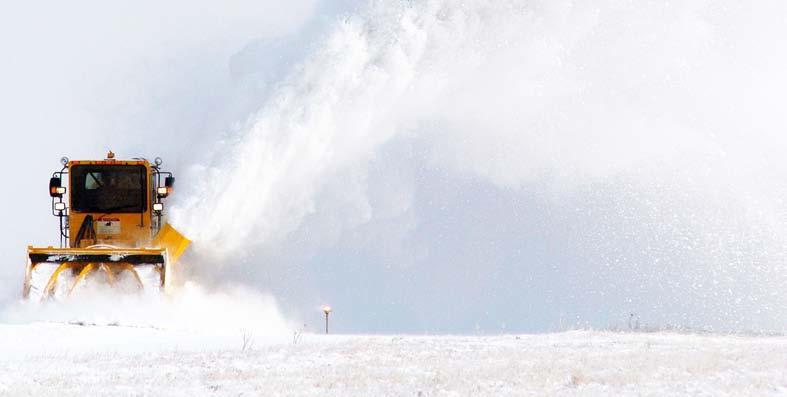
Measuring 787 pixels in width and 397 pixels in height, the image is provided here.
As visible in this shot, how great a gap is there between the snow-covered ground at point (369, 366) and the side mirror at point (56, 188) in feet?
12.9

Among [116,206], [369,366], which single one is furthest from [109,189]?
[369,366]

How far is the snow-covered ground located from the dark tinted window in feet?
15.2

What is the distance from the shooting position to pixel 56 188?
2198 cm

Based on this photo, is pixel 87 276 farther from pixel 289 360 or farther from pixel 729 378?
pixel 729 378

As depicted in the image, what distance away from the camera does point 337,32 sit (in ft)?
85.1

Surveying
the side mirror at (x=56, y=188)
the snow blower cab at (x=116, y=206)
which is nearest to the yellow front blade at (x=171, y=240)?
the snow blower cab at (x=116, y=206)

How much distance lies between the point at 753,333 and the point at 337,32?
12.8 metres

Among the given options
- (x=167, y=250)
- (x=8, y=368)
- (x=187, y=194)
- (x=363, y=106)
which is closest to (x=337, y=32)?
(x=363, y=106)

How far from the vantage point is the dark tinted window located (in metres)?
23.2

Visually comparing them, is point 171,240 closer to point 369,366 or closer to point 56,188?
point 56,188

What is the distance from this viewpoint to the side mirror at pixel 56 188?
862 inches

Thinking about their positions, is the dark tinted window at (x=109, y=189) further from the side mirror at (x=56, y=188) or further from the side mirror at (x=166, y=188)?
the side mirror at (x=56, y=188)

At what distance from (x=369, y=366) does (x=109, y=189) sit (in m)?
11.9

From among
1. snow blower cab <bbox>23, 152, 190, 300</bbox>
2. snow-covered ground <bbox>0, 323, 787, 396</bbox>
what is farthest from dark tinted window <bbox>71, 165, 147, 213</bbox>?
snow-covered ground <bbox>0, 323, 787, 396</bbox>
